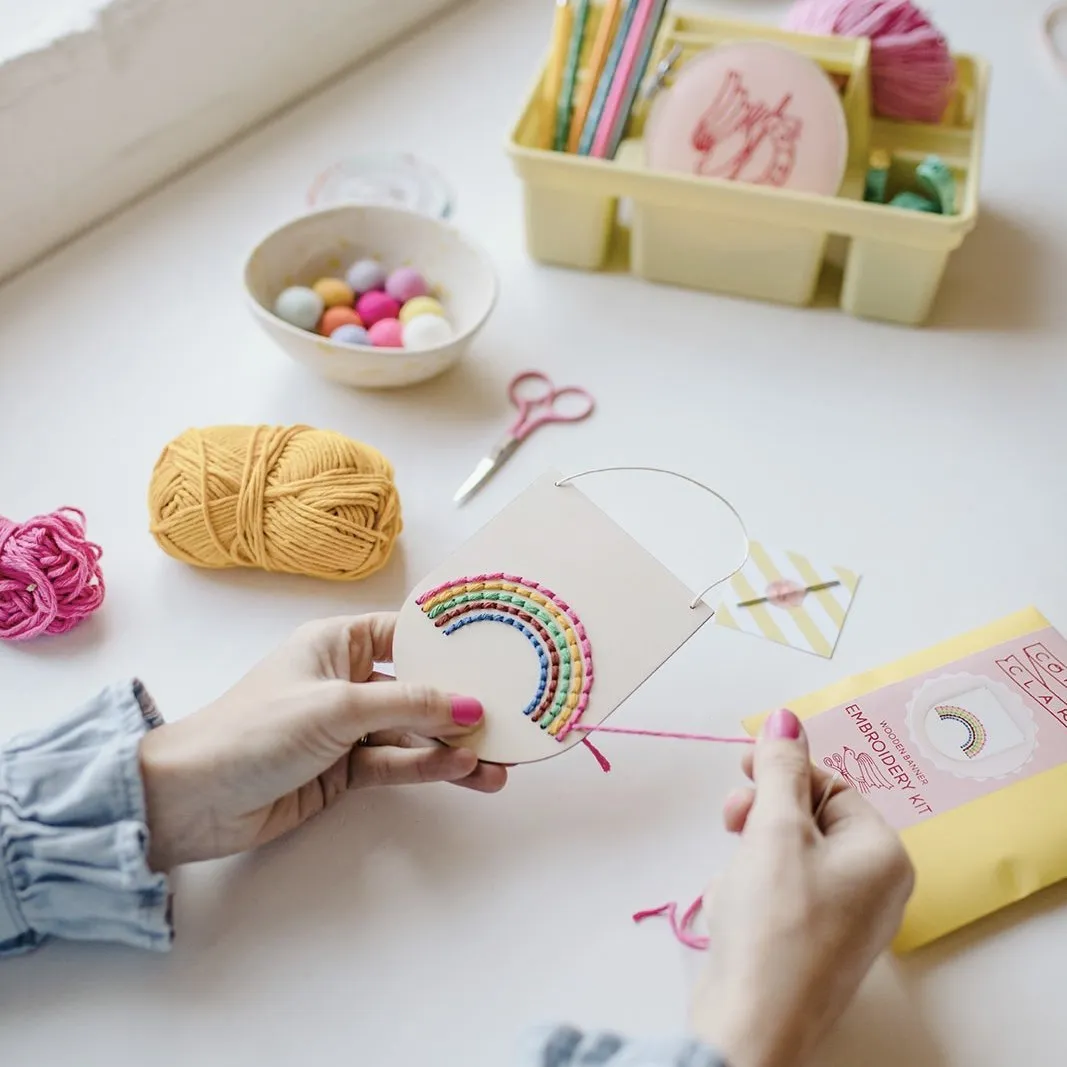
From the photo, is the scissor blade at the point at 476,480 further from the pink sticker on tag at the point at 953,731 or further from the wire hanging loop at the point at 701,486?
the pink sticker on tag at the point at 953,731

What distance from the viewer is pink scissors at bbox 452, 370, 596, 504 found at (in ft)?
3.32

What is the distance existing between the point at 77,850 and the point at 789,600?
0.54 m

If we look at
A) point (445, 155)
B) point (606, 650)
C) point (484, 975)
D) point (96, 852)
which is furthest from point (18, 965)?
point (445, 155)

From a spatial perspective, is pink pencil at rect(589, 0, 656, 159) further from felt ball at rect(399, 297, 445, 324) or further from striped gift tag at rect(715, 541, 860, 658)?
striped gift tag at rect(715, 541, 860, 658)

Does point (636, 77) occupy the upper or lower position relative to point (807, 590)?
upper

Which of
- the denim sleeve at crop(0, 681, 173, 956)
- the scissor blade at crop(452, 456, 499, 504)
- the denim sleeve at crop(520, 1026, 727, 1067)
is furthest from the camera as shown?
the scissor blade at crop(452, 456, 499, 504)

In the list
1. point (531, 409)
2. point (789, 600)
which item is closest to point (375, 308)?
point (531, 409)

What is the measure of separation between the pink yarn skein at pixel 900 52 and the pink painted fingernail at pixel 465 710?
76cm

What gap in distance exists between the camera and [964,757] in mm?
818

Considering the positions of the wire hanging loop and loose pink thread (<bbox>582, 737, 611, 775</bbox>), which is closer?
loose pink thread (<bbox>582, 737, 611, 775</bbox>)

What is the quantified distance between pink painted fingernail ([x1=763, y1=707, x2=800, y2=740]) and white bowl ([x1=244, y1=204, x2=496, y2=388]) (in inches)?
17.8

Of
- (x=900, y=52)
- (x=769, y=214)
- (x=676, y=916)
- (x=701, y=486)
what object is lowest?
(x=676, y=916)

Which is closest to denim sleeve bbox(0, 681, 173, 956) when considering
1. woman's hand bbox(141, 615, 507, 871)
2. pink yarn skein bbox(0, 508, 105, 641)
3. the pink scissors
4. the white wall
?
woman's hand bbox(141, 615, 507, 871)

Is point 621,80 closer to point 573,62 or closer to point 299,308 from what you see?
point 573,62
